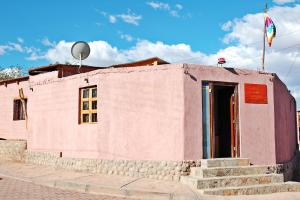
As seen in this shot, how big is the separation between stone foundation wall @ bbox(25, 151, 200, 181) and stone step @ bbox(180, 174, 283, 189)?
0.39 metres

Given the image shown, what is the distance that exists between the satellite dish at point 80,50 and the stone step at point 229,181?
7.24 m

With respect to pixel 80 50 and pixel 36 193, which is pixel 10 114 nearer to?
pixel 80 50

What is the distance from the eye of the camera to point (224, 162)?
33.3ft

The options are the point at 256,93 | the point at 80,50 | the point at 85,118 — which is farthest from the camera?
the point at 80,50

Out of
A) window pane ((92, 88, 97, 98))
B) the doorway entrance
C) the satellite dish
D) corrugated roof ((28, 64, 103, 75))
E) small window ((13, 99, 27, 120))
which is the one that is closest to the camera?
the doorway entrance

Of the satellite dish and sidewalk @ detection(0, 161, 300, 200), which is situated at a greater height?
the satellite dish

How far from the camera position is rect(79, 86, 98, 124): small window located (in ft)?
39.3

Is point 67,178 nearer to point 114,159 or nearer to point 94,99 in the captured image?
point 114,159

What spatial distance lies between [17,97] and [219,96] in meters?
9.82

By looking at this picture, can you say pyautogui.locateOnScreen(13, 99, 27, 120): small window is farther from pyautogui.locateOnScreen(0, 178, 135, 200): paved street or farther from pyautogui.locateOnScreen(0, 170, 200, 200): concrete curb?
pyautogui.locateOnScreen(0, 170, 200, 200): concrete curb

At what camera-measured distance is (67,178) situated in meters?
10.5

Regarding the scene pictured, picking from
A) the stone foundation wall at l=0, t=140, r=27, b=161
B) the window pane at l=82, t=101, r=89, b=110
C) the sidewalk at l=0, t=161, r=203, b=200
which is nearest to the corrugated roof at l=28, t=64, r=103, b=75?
the window pane at l=82, t=101, r=89, b=110

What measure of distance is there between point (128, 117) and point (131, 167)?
1.52 metres

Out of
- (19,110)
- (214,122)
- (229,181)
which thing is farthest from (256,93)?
(19,110)
